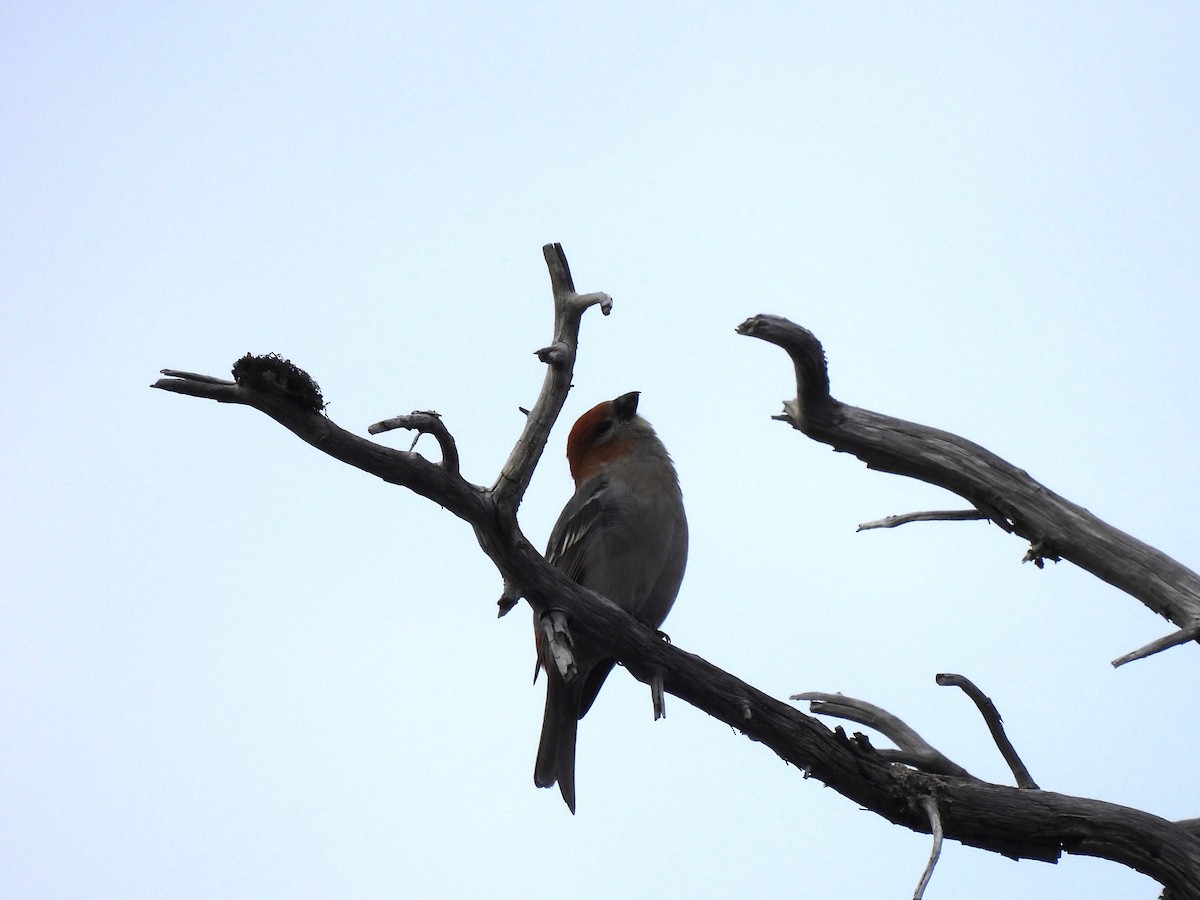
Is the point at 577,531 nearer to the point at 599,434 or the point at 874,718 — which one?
the point at 599,434

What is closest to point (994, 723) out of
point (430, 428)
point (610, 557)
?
point (610, 557)

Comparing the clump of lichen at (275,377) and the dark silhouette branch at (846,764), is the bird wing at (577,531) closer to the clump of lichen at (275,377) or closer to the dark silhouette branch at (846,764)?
the dark silhouette branch at (846,764)

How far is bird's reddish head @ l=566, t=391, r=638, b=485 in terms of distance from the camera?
26.1ft

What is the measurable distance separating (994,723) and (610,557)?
249cm

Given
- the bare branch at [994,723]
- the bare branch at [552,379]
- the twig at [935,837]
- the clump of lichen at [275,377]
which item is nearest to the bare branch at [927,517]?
the bare branch at [994,723]

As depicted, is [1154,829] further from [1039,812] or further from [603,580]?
[603,580]

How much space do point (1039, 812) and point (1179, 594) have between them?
1241 mm

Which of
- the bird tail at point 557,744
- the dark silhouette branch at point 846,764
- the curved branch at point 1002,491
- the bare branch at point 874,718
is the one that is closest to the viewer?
the dark silhouette branch at point 846,764

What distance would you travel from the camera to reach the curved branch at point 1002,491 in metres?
5.33

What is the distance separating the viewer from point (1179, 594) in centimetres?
526

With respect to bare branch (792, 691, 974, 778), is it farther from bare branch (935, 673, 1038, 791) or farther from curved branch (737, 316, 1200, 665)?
curved branch (737, 316, 1200, 665)

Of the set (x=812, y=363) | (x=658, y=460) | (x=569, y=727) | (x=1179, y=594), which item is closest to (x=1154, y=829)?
(x=1179, y=594)

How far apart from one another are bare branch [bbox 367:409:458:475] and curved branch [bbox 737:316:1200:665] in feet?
5.58

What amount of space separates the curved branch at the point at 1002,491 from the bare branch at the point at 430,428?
1.70 metres
